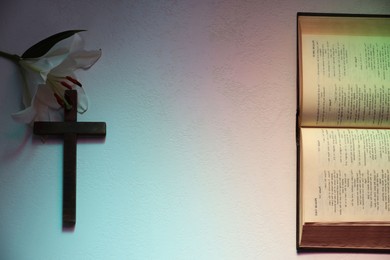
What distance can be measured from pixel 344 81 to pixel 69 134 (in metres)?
0.63

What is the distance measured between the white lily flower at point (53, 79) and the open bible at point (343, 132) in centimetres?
50

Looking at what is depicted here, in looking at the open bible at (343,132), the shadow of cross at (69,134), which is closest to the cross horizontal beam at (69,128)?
the shadow of cross at (69,134)

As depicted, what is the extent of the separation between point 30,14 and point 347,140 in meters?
0.78

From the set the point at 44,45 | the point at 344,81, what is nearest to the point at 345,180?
the point at 344,81

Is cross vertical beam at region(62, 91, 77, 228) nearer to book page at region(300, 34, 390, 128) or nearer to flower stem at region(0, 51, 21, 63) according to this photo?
flower stem at region(0, 51, 21, 63)

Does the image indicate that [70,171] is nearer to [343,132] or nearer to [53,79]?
[53,79]

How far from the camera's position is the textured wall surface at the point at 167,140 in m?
0.98

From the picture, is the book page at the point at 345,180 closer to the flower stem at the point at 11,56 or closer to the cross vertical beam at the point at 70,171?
the cross vertical beam at the point at 70,171

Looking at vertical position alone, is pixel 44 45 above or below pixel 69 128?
above

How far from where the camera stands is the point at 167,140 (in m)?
0.99

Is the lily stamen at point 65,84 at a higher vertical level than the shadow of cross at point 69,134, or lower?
higher

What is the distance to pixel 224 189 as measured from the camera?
3.24ft

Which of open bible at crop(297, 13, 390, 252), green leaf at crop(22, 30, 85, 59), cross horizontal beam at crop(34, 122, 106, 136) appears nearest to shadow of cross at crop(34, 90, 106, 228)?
cross horizontal beam at crop(34, 122, 106, 136)

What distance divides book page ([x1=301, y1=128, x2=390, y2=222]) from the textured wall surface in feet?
0.15
